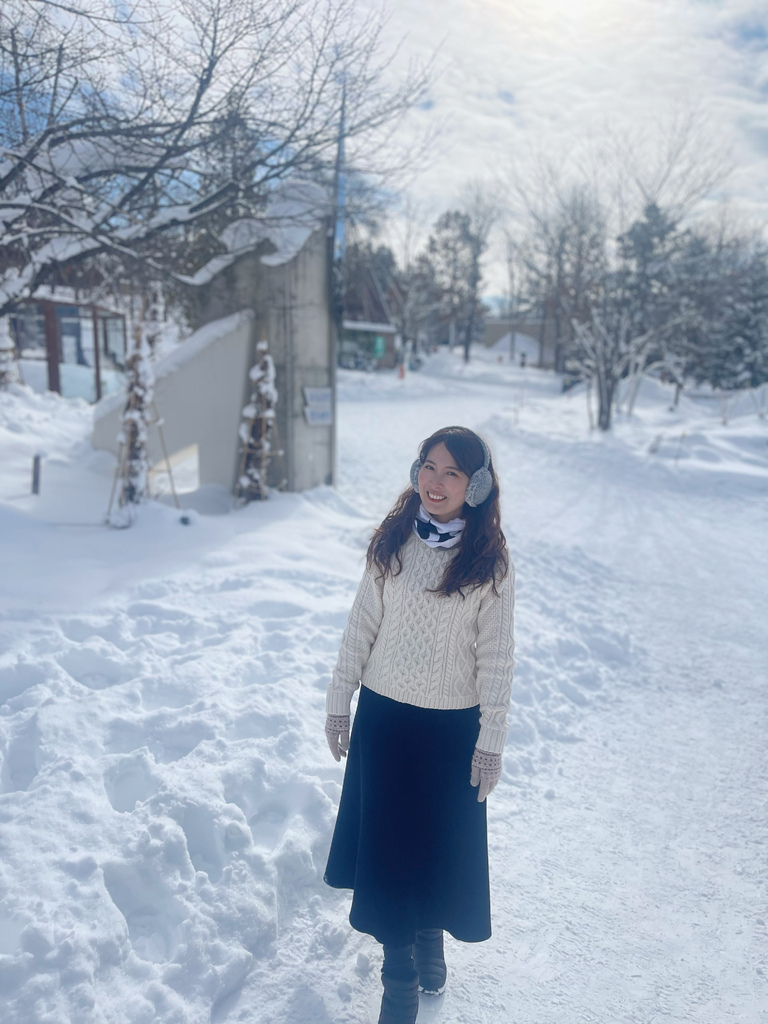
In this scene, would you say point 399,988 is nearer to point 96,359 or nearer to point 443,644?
point 443,644

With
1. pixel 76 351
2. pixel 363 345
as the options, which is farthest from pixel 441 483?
pixel 363 345

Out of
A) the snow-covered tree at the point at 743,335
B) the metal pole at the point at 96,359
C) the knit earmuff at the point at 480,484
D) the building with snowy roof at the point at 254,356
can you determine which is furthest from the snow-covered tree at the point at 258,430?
the snow-covered tree at the point at 743,335

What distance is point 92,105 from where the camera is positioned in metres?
4.74

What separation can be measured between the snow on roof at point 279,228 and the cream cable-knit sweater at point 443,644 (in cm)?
A: 543

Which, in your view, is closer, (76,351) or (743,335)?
(76,351)

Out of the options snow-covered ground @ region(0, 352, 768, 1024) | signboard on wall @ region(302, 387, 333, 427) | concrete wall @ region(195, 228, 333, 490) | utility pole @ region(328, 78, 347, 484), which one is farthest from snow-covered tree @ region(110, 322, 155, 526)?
utility pole @ region(328, 78, 347, 484)

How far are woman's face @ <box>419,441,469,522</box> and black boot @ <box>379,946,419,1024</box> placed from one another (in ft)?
4.59

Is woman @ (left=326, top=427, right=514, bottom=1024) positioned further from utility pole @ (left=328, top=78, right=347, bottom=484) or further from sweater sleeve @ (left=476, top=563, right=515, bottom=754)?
utility pole @ (left=328, top=78, right=347, bottom=484)

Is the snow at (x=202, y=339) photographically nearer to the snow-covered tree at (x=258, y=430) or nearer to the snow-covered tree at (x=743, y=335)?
the snow-covered tree at (x=258, y=430)

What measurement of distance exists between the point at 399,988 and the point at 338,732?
79 centimetres

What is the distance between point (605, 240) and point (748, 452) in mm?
7045

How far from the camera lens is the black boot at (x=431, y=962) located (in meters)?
2.31

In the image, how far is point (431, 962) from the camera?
91.4 inches

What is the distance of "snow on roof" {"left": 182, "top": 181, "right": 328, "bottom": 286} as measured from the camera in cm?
714
